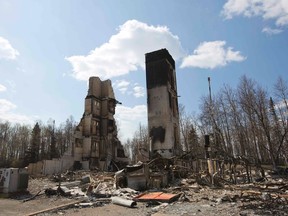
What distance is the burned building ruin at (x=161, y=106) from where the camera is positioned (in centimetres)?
2736

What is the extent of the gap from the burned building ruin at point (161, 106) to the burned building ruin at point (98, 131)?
12.6 metres

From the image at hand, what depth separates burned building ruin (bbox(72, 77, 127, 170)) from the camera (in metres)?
38.6

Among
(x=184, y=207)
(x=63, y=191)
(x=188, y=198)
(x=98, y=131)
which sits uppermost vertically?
(x=98, y=131)

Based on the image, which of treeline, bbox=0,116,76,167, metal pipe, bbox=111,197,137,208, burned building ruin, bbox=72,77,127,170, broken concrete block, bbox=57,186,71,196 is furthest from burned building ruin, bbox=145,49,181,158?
treeline, bbox=0,116,76,167

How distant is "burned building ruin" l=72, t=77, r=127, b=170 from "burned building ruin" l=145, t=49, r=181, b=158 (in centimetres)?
1257

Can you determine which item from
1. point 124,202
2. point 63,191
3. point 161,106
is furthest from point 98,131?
point 124,202

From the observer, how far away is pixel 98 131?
41.8 m

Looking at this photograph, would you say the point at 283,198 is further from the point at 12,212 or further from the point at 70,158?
the point at 70,158

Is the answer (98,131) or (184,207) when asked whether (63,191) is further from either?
(98,131)

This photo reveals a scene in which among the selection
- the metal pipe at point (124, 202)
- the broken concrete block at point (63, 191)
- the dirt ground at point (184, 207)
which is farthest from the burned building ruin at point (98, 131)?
the metal pipe at point (124, 202)

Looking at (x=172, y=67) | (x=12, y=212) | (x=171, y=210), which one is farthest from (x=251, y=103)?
(x=12, y=212)

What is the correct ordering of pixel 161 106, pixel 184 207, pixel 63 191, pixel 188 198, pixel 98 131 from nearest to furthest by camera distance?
pixel 184 207 < pixel 188 198 < pixel 63 191 < pixel 161 106 < pixel 98 131

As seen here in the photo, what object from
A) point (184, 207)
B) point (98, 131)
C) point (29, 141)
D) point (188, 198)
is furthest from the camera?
point (29, 141)

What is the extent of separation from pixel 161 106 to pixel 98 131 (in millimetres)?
17072
